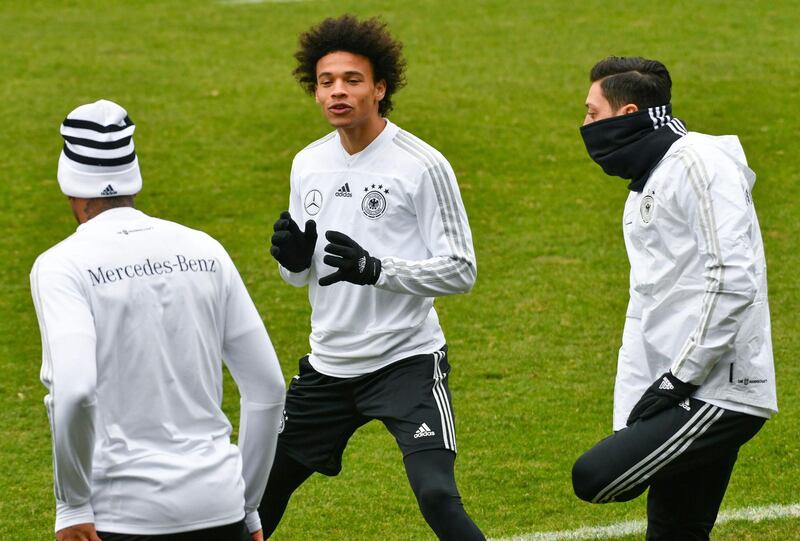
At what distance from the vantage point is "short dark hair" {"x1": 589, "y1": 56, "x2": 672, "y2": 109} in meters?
4.93

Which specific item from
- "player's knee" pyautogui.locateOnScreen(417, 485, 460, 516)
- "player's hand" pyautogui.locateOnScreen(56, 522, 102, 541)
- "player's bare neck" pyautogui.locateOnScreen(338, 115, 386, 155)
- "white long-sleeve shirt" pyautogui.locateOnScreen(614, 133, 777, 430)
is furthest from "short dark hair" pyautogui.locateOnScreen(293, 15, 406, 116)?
"player's hand" pyautogui.locateOnScreen(56, 522, 102, 541)

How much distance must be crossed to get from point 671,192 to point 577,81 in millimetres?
11310

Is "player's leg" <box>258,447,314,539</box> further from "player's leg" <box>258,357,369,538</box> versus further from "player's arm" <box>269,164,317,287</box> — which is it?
"player's arm" <box>269,164,317,287</box>

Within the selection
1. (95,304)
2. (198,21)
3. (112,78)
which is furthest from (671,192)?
(198,21)

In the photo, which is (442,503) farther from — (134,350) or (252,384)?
(134,350)

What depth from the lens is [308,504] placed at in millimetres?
6906

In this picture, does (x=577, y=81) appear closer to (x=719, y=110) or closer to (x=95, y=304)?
(x=719, y=110)

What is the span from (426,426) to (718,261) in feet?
4.22

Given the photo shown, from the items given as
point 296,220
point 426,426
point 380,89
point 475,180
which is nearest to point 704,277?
point 426,426

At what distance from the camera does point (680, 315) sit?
472 centimetres

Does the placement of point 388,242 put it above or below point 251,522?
above

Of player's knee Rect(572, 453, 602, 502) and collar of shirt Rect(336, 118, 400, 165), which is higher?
collar of shirt Rect(336, 118, 400, 165)

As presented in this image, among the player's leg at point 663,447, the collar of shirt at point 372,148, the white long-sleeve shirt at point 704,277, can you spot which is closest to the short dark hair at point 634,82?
the white long-sleeve shirt at point 704,277

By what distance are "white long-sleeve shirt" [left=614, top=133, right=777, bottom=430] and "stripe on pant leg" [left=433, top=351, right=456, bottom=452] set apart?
2.39ft
